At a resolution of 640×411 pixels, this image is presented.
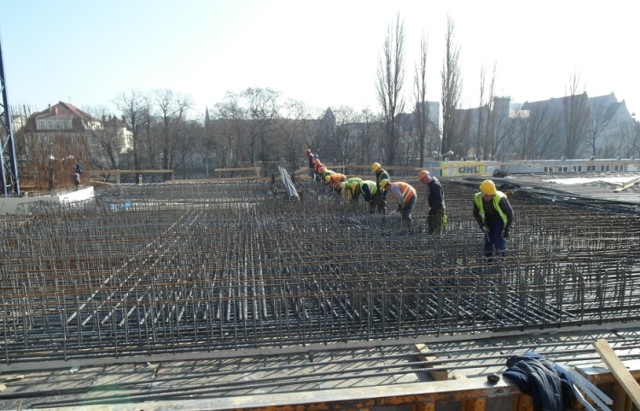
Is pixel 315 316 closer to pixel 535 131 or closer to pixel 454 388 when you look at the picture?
pixel 454 388

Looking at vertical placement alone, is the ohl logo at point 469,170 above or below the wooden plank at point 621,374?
above

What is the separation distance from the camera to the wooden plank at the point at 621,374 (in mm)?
2297

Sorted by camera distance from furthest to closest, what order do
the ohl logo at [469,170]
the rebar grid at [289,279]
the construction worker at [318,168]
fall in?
the ohl logo at [469,170] → the construction worker at [318,168] → the rebar grid at [289,279]

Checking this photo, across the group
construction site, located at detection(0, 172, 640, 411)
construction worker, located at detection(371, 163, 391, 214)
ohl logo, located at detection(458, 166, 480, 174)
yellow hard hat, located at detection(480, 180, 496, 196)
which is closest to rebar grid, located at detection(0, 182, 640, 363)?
construction site, located at detection(0, 172, 640, 411)

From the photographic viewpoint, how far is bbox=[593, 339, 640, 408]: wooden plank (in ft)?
7.54

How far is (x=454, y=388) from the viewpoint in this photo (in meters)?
2.45

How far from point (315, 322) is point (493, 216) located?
3.53 m

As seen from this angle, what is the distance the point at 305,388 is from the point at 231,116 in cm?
3955

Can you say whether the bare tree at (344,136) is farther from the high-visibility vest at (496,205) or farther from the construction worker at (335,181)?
the high-visibility vest at (496,205)

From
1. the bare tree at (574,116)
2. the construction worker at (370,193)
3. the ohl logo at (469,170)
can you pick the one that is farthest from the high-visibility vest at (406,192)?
the bare tree at (574,116)

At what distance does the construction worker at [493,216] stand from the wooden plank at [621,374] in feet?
12.8

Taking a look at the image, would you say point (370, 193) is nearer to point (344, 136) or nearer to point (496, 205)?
point (496, 205)

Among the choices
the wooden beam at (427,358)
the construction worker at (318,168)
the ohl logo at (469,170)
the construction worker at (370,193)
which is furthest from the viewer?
the ohl logo at (469,170)

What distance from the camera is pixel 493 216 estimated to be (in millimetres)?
6582
